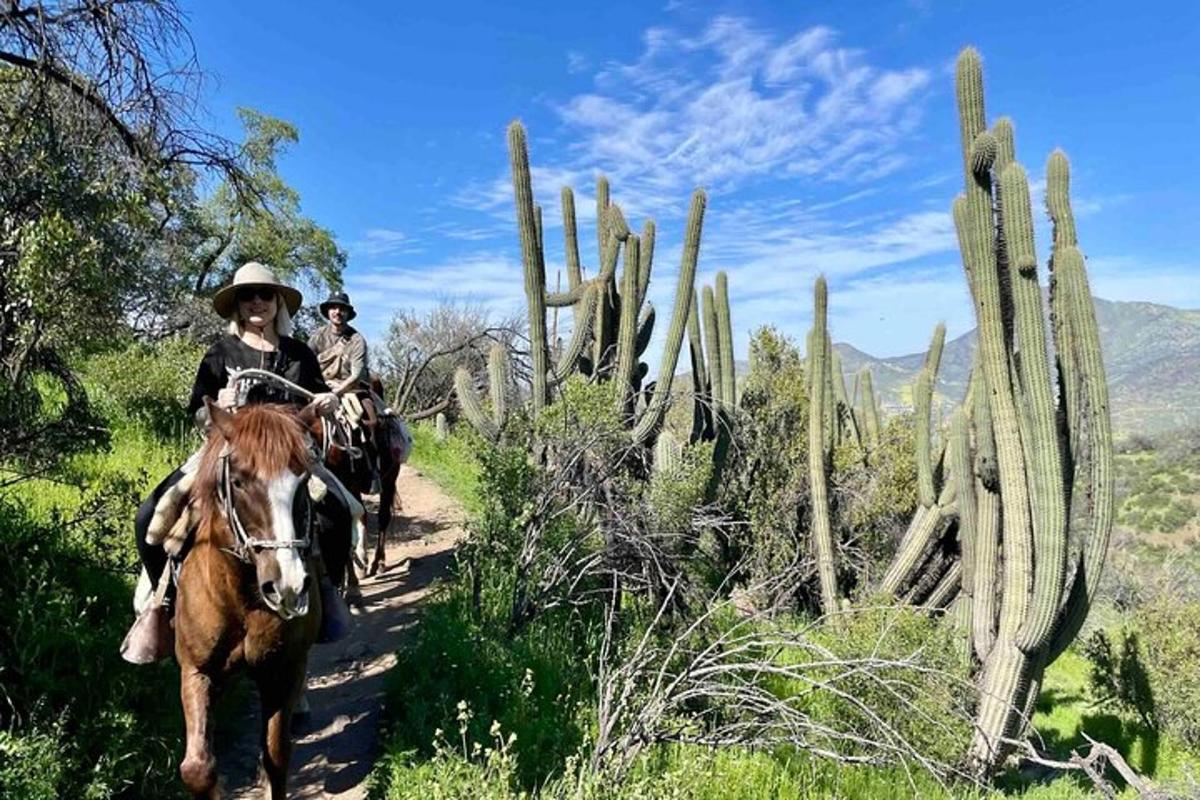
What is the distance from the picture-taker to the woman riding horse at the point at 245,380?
334 centimetres

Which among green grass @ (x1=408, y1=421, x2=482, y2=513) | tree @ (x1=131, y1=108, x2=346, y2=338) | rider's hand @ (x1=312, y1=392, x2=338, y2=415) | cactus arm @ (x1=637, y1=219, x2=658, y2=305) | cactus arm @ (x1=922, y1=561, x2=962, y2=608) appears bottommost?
cactus arm @ (x1=922, y1=561, x2=962, y2=608)

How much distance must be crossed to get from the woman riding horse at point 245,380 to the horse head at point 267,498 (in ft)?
1.25

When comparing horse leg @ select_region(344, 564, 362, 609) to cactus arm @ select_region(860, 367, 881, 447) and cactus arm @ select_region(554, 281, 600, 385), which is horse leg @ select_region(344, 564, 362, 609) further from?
cactus arm @ select_region(860, 367, 881, 447)

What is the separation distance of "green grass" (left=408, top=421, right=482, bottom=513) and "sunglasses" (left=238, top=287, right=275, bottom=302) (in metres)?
5.64

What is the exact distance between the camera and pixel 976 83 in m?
6.54

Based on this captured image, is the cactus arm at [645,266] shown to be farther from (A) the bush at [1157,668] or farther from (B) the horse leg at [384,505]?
(A) the bush at [1157,668]

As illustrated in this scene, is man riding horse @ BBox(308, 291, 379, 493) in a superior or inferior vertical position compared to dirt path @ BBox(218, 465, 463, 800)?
superior

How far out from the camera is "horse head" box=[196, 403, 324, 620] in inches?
103

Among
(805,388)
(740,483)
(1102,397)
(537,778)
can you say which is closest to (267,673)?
(537,778)

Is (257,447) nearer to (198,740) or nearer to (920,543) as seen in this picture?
(198,740)

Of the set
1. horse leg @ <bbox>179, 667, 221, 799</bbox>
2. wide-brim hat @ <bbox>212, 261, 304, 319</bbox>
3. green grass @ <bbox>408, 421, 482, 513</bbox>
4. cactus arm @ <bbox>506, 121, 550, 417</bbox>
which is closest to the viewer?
horse leg @ <bbox>179, 667, 221, 799</bbox>

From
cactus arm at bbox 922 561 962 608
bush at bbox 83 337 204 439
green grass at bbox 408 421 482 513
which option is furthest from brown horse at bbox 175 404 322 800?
cactus arm at bbox 922 561 962 608

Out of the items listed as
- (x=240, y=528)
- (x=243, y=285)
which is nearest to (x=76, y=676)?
(x=240, y=528)

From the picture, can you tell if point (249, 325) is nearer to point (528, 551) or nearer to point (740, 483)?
point (528, 551)
